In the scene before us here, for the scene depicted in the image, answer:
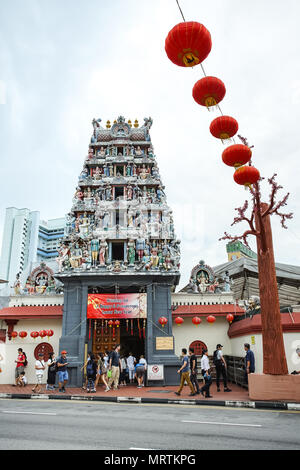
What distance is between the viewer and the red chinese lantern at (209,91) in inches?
275

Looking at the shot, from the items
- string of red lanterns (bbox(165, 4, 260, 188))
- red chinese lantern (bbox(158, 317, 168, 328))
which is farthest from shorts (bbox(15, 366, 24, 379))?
string of red lanterns (bbox(165, 4, 260, 188))

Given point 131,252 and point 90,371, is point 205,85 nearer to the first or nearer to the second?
point 90,371

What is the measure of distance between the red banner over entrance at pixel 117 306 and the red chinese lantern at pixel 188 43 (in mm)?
12776

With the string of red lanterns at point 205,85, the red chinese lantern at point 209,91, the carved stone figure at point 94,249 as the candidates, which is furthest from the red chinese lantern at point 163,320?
the red chinese lantern at point 209,91

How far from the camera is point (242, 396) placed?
37.4 ft

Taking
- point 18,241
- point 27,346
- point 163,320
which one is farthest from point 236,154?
point 18,241

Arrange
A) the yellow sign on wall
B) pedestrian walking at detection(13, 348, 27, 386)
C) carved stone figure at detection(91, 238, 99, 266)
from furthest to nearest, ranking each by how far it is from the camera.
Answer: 1. carved stone figure at detection(91, 238, 99, 266)
2. the yellow sign on wall
3. pedestrian walking at detection(13, 348, 27, 386)

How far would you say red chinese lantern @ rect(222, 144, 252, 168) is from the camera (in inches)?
314

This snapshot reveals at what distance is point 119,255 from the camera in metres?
21.4

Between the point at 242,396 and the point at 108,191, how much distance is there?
46.4 ft

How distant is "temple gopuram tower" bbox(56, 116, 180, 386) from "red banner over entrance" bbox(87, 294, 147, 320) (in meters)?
0.05

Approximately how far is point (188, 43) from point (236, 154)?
9.52 ft

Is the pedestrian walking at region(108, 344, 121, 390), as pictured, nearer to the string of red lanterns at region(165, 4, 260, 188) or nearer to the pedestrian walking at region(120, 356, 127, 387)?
the pedestrian walking at region(120, 356, 127, 387)
